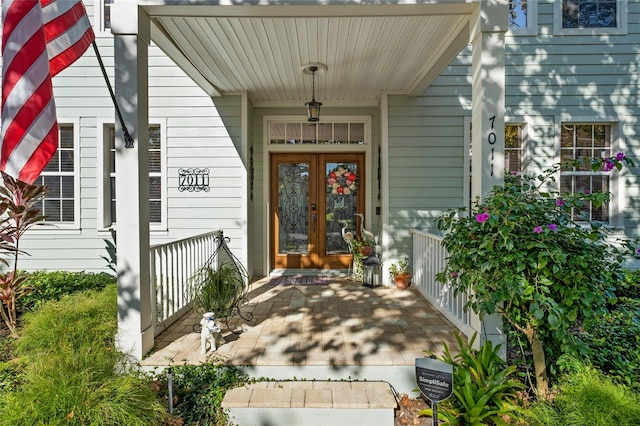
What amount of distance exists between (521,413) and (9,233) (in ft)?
15.7

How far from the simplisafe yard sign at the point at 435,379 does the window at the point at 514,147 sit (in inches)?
161

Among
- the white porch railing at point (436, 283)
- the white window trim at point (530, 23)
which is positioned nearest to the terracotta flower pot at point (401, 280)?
the white porch railing at point (436, 283)

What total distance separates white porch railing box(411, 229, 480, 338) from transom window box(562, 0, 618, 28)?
3841 mm

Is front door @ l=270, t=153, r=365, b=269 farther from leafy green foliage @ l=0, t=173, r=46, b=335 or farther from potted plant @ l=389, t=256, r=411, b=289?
leafy green foliage @ l=0, t=173, r=46, b=335

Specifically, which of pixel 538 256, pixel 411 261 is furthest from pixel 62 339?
pixel 411 261

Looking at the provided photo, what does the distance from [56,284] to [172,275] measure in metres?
2.08

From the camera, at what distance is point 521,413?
2.12 m

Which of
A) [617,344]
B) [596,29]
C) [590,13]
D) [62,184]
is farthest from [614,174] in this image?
[62,184]

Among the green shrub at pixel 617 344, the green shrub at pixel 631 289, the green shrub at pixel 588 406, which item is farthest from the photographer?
the green shrub at pixel 631 289

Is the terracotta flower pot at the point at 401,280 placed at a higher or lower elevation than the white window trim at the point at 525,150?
lower

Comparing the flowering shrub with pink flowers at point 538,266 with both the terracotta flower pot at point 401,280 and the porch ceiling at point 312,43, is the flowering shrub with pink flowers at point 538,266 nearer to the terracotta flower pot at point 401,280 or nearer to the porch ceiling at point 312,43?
the porch ceiling at point 312,43

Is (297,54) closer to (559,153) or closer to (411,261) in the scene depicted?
(411,261)

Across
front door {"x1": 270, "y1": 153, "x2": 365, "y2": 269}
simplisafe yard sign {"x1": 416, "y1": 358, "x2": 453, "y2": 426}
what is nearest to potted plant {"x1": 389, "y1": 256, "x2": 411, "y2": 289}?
front door {"x1": 270, "y1": 153, "x2": 365, "y2": 269}

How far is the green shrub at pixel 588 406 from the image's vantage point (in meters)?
1.81
